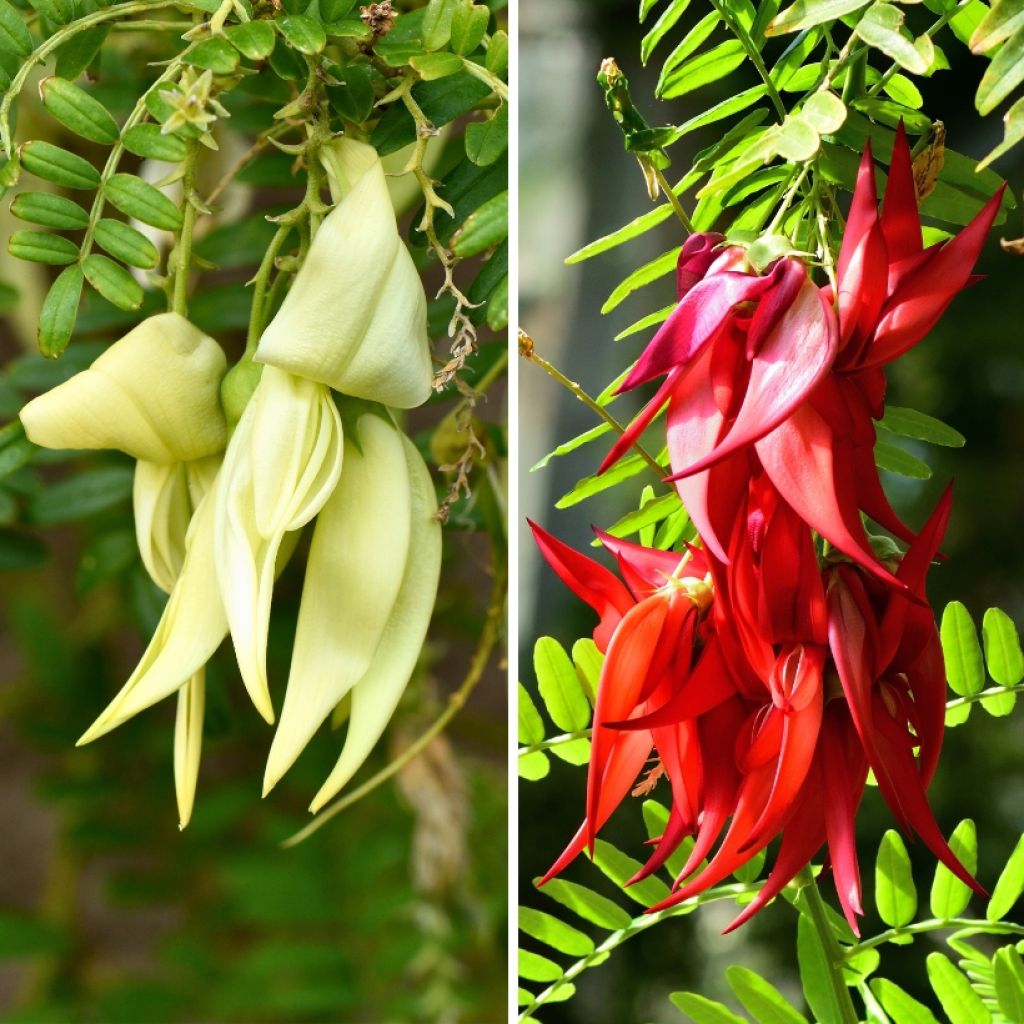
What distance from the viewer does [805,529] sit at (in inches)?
13.4

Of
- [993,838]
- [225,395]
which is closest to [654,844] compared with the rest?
[993,838]

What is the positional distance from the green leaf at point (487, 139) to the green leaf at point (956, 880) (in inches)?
10.8

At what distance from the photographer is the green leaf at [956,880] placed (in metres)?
0.43

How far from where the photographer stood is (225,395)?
1.22 feet

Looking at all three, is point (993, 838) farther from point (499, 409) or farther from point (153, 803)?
point (153, 803)

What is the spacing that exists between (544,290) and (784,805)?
0.25 meters

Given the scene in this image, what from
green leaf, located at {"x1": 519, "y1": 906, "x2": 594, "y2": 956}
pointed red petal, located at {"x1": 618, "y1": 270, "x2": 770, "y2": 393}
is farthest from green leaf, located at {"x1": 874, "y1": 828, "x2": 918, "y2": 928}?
pointed red petal, located at {"x1": 618, "y1": 270, "x2": 770, "y2": 393}

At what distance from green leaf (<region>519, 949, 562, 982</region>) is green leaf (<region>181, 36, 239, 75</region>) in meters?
0.33

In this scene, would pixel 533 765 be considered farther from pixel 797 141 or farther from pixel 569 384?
pixel 797 141

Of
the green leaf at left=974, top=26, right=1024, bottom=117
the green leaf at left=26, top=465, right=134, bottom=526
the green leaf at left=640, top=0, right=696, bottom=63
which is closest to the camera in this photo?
the green leaf at left=974, top=26, right=1024, bottom=117

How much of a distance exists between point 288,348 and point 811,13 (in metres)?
0.17

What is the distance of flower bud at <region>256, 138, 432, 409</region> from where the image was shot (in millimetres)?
354

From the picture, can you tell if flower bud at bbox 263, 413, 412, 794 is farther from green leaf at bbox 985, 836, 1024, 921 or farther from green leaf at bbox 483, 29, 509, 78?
green leaf at bbox 985, 836, 1024, 921

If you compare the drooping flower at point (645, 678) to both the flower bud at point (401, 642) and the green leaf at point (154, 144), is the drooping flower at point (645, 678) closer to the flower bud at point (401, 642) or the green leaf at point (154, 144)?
the flower bud at point (401, 642)
